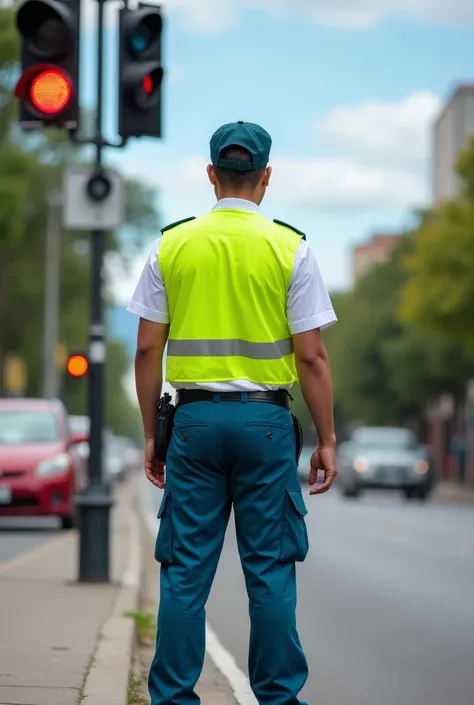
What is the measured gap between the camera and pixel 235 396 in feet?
18.4

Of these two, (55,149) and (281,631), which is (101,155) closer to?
(281,631)

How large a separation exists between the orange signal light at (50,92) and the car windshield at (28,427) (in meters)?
10.7

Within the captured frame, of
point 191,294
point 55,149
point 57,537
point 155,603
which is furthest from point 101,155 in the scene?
point 55,149

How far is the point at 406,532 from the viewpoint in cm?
2244

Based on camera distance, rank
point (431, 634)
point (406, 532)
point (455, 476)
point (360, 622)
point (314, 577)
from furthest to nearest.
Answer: point (455, 476)
point (406, 532)
point (314, 577)
point (360, 622)
point (431, 634)

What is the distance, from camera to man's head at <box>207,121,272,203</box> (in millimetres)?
5703

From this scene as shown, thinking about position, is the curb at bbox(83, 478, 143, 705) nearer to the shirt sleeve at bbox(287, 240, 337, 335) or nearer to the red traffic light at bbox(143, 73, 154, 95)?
the shirt sleeve at bbox(287, 240, 337, 335)

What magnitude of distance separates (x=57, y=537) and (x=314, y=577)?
5583 millimetres

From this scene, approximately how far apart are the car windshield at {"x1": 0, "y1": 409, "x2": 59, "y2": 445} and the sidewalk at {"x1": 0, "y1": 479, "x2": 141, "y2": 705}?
6.69 metres

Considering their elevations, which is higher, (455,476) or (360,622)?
(360,622)

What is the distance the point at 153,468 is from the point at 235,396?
46 cm

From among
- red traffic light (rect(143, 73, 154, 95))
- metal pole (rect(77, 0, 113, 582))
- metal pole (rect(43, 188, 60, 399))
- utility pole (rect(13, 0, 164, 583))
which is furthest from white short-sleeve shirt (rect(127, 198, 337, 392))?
metal pole (rect(43, 188, 60, 399))

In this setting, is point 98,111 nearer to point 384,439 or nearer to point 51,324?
point 384,439

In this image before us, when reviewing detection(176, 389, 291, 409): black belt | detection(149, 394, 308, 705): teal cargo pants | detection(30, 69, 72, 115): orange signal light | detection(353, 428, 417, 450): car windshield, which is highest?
detection(30, 69, 72, 115): orange signal light
